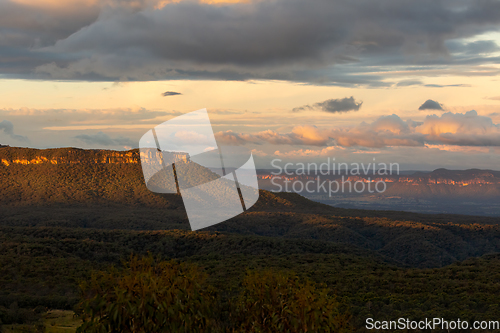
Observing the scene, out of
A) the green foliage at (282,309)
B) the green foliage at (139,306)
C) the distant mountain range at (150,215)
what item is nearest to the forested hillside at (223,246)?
the distant mountain range at (150,215)

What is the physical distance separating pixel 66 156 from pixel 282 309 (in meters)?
173

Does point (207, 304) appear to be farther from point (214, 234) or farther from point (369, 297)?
point (214, 234)

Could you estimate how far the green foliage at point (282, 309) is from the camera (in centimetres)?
1386

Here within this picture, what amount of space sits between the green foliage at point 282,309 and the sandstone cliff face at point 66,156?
156 metres

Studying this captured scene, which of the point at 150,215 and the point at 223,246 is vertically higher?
the point at 223,246

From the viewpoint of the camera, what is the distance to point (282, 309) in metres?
14.5

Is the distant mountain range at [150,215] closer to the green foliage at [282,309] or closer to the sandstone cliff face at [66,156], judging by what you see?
the sandstone cliff face at [66,156]

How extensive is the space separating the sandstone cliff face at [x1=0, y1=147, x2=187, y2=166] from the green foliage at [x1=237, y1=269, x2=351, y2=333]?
15610 centimetres

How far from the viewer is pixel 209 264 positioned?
57.7 metres

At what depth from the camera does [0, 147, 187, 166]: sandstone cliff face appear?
164 meters

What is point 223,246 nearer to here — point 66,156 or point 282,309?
point 282,309

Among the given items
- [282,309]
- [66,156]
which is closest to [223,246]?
[282,309]

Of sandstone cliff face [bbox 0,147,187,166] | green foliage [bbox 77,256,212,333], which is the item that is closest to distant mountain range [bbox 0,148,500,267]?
sandstone cliff face [bbox 0,147,187,166]

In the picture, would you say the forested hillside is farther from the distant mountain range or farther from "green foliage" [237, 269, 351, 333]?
"green foliage" [237, 269, 351, 333]
